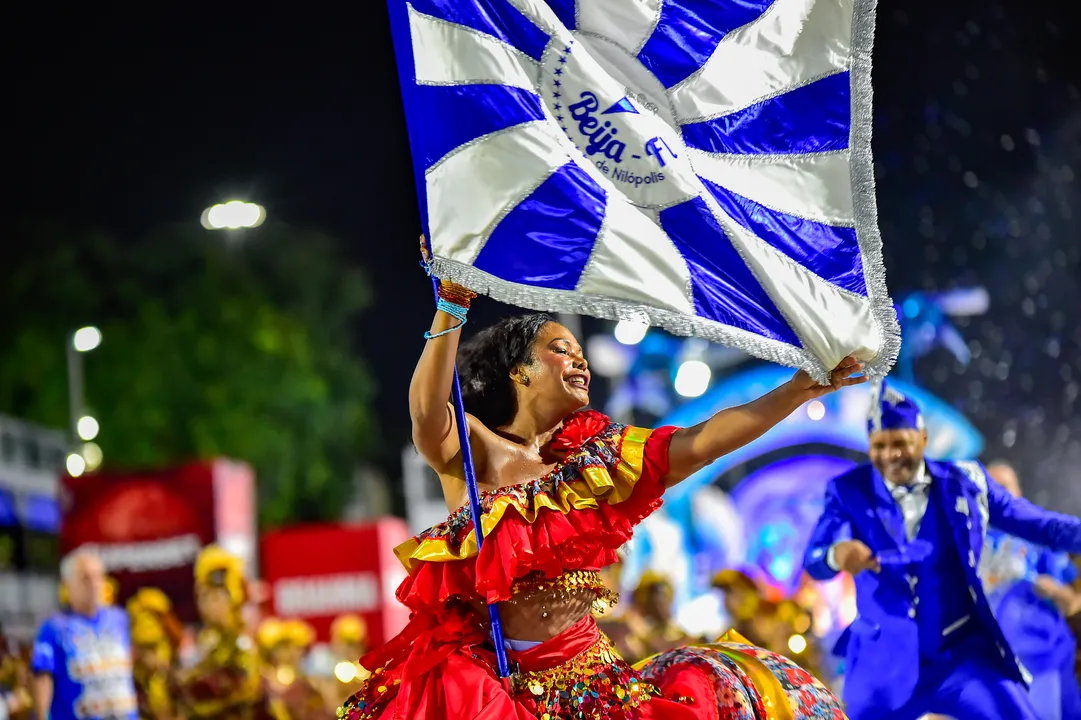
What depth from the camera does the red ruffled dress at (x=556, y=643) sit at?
4059 mm

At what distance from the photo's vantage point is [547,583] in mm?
4203

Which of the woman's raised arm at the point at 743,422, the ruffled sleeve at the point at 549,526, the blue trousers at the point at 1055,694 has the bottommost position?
the blue trousers at the point at 1055,694

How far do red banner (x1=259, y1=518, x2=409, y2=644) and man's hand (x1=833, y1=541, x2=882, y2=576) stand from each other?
2126 cm

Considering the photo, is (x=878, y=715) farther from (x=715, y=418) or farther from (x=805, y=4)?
(x=805, y=4)

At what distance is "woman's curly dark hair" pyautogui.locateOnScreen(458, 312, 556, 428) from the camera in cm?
461

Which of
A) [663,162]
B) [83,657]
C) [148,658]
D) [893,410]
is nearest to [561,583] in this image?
[663,162]

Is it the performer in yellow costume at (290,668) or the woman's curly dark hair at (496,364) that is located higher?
the woman's curly dark hair at (496,364)

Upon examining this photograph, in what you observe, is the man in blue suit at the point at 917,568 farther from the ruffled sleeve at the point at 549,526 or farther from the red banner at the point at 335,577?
the red banner at the point at 335,577

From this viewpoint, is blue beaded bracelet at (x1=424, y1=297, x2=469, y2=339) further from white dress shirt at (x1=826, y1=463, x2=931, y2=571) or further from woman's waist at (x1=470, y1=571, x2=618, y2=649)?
white dress shirt at (x1=826, y1=463, x2=931, y2=571)

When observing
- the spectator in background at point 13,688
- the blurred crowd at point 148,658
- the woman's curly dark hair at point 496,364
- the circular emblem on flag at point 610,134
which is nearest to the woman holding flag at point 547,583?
the woman's curly dark hair at point 496,364

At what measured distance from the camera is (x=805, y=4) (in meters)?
4.60

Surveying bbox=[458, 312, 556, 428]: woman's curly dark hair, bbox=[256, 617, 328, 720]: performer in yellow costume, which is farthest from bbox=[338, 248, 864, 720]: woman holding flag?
bbox=[256, 617, 328, 720]: performer in yellow costume

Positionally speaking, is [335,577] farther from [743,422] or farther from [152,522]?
[743,422]

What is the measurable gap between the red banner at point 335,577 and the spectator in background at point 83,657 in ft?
57.1
